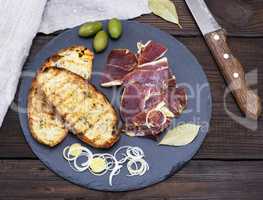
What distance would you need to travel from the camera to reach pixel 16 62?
131cm

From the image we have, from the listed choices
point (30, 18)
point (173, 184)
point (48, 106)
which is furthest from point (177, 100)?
point (30, 18)

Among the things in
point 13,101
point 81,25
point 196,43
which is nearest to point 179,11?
point 196,43

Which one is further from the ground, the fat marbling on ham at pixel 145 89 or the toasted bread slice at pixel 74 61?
the toasted bread slice at pixel 74 61

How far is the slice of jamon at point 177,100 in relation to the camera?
128 centimetres

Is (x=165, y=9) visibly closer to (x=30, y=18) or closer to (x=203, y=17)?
(x=203, y=17)

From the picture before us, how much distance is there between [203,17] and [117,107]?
32cm

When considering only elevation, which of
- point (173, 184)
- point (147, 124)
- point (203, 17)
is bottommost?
point (173, 184)

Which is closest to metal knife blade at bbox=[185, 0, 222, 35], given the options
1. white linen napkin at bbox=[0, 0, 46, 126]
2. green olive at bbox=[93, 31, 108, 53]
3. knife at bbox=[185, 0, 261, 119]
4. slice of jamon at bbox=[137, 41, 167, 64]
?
knife at bbox=[185, 0, 261, 119]

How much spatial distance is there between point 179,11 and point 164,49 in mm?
129

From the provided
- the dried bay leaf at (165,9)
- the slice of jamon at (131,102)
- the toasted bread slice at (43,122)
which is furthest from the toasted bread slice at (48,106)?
the dried bay leaf at (165,9)

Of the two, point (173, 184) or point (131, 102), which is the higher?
point (131, 102)

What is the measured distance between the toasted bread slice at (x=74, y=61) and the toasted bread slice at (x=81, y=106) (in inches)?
1.0

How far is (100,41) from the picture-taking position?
1309 millimetres

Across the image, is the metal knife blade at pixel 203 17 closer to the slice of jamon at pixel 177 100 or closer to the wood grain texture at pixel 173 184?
the slice of jamon at pixel 177 100
